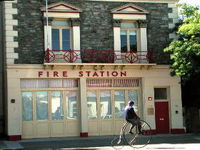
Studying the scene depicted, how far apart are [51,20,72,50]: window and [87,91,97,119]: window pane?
293cm

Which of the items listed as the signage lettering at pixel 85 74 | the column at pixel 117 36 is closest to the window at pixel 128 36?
the column at pixel 117 36

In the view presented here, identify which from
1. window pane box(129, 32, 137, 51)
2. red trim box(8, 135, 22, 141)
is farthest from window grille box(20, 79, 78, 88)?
window pane box(129, 32, 137, 51)

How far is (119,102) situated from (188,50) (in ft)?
17.2

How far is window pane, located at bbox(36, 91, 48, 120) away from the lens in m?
24.2

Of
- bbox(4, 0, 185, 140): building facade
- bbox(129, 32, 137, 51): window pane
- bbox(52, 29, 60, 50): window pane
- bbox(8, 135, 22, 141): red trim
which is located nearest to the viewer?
bbox(8, 135, 22, 141): red trim

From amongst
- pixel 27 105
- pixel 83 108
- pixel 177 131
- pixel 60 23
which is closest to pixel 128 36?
pixel 60 23

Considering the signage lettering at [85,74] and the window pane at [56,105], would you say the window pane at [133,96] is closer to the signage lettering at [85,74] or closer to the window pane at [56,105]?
the signage lettering at [85,74]

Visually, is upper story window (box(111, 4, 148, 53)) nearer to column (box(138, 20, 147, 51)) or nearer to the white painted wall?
column (box(138, 20, 147, 51))

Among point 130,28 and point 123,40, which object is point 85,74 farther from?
point 130,28

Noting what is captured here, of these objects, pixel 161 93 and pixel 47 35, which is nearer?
pixel 47 35

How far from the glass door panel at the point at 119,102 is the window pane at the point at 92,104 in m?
1.22

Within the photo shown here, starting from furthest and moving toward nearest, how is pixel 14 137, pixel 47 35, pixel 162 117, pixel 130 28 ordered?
pixel 162 117, pixel 130 28, pixel 47 35, pixel 14 137

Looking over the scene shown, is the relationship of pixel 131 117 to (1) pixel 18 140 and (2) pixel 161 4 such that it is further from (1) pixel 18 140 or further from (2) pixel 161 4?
(2) pixel 161 4

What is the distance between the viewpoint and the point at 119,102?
25.4 m
